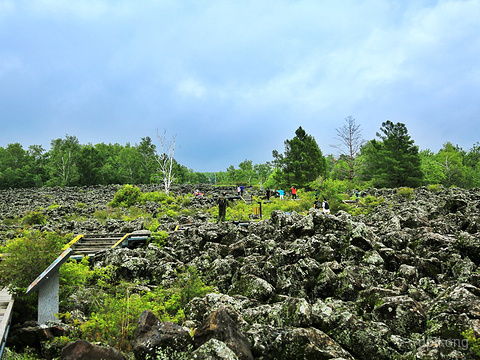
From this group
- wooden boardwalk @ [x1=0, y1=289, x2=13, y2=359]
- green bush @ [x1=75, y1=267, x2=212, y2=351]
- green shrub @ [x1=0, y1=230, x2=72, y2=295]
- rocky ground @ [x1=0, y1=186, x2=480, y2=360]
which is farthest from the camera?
green shrub @ [x1=0, y1=230, x2=72, y2=295]

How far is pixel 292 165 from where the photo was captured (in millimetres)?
56125

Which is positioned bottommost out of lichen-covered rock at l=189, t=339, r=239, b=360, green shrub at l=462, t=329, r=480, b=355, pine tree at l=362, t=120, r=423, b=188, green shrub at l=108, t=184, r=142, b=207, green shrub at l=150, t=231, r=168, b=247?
green shrub at l=462, t=329, r=480, b=355

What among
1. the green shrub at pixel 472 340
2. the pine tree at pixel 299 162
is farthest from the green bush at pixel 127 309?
the pine tree at pixel 299 162

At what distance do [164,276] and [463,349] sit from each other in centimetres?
832

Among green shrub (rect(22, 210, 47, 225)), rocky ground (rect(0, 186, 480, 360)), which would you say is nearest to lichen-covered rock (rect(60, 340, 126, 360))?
rocky ground (rect(0, 186, 480, 360))

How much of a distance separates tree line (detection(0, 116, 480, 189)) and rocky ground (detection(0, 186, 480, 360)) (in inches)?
947

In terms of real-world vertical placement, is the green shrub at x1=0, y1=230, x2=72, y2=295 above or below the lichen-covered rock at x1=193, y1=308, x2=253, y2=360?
above

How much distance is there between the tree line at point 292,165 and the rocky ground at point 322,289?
2405 cm

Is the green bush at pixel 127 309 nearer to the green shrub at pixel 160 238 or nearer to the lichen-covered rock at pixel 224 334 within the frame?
the lichen-covered rock at pixel 224 334

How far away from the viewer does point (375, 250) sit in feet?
33.7

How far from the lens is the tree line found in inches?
2023

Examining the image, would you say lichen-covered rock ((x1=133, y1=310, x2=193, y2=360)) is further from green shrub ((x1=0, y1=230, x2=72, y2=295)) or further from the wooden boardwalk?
green shrub ((x1=0, y1=230, x2=72, y2=295))

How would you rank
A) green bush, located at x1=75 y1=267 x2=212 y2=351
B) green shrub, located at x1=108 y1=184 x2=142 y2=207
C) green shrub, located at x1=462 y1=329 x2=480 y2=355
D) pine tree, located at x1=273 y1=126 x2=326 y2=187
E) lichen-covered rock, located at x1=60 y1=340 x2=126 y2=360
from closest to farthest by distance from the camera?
lichen-covered rock, located at x1=60 y1=340 x2=126 y2=360
green shrub, located at x1=462 y1=329 x2=480 y2=355
green bush, located at x1=75 y1=267 x2=212 y2=351
green shrub, located at x1=108 y1=184 x2=142 y2=207
pine tree, located at x1=273 y1=126 x2=326 y2=187

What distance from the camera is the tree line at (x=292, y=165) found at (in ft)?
169
